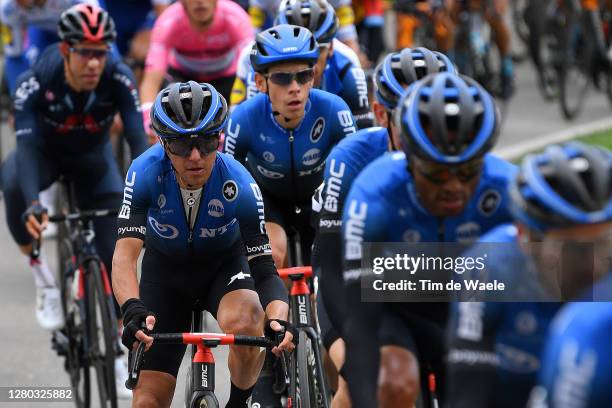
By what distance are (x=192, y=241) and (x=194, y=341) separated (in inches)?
29.3

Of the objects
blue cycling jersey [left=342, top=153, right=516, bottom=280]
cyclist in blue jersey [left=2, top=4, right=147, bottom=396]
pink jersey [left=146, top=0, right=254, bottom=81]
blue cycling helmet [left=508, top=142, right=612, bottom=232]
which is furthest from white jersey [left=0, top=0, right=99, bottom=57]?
blue cycling helmet [left=508, top=142, right=612, bottom=232]

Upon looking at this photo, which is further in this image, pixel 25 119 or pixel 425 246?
pixel 25 119

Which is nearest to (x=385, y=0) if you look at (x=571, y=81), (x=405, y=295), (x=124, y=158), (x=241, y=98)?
(x=571, y=81)

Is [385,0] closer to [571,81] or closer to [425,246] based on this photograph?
[571,81]

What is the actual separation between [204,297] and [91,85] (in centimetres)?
237


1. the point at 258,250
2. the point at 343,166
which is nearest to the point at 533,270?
the point at 343,166

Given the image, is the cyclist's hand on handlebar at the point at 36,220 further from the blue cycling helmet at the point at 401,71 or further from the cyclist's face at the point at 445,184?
the cyclist's face at the point at 445,184

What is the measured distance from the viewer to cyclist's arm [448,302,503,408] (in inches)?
162

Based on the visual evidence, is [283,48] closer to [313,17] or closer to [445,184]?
[313,17]

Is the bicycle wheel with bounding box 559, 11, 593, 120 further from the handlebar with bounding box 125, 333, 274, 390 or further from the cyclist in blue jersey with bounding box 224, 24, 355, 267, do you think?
the handlebar with bounding box 125, 333, 274, 390

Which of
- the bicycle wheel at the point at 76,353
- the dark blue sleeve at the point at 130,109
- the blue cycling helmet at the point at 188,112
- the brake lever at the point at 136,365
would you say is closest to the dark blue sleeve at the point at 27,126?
the dark blue sleeve at the point at 130,109

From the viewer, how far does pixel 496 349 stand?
4152 mm

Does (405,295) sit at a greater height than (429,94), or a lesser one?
lesser

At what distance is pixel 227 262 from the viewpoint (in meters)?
6.64
